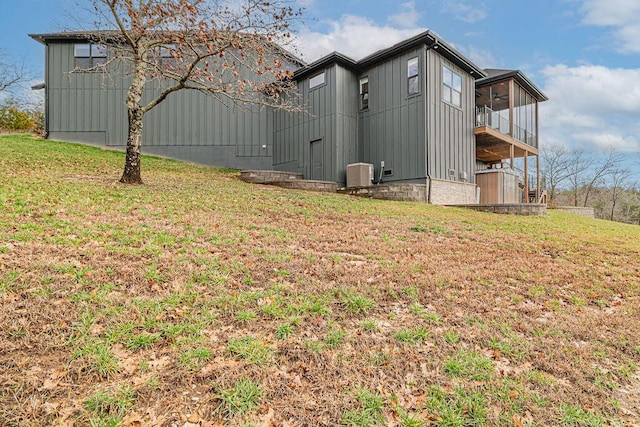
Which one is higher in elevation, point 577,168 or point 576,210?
point 577,168

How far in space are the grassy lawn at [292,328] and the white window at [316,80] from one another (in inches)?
401

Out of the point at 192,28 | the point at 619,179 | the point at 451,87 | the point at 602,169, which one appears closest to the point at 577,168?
the point at 602,169

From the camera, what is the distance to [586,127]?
49219 mm

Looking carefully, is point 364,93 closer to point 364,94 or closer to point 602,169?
point 364,94

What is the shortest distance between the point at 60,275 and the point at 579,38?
26845mm

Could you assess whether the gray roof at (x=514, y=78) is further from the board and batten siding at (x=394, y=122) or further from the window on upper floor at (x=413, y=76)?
the board and batten siding at (x=394, y=122)

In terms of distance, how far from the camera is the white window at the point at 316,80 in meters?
14.3

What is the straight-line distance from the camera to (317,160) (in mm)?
14453

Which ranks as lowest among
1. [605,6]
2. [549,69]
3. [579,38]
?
[605,6]

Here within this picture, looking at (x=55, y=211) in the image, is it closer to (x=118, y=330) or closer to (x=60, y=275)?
(x=60, y=275)

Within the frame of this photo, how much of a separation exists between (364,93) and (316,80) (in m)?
2.12

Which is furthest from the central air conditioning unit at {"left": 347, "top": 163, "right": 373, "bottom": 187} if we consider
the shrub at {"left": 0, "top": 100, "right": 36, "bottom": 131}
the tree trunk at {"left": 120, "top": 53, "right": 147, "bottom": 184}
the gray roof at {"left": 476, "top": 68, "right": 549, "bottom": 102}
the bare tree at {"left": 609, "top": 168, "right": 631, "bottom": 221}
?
the bare tree at {"left": 609, "top": 168, "right": 631, "bottom": 221}

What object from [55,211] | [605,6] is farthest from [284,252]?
[605,6]

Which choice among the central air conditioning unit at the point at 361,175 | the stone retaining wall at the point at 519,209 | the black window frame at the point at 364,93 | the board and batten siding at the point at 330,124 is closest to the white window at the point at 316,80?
the board and batten siding at the point at 330,124
